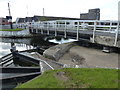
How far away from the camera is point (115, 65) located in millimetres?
6941

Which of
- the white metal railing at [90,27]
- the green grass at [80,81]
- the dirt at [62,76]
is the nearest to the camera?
the green grass at [80,81]

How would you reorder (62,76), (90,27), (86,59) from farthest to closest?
(90,27)
(86,59)
(62,76)

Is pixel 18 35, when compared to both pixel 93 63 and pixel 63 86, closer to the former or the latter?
pixel 93 63

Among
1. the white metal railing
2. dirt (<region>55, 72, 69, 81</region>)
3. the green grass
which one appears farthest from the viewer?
the white metal railing

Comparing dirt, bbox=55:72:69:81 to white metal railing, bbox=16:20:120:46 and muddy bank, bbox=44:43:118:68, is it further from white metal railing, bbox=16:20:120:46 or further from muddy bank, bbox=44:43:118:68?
white metal railing, bbox=16:20:120:46

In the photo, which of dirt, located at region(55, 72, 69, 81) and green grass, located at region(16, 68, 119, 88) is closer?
green grass, located at region(16, 68, 119, 88)

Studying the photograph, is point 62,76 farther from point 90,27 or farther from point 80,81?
point 90,27

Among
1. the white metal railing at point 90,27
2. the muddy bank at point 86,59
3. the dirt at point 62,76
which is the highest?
the white metal railing at point 90,27

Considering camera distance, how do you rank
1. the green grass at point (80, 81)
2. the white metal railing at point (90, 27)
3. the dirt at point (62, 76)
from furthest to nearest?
the white metal railing at point (90, 27) → the dirt at point (62, 76) → the green grass at point (80, 81)

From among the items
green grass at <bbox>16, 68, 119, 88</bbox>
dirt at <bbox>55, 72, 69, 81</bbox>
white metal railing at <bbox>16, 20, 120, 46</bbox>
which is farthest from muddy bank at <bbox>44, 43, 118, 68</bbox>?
dirt at <bbox>55, 72, 69, 81</bbox>

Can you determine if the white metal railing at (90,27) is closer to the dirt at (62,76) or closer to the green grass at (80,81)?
the green grass at (80,81)

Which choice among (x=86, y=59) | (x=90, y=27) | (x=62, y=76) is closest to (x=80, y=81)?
(x=62, y=76)

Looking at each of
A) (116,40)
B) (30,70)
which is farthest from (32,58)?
(116,40)

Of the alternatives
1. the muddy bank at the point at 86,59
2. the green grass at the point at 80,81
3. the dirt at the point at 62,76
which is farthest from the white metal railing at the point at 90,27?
the dirt at the point at 62,76
